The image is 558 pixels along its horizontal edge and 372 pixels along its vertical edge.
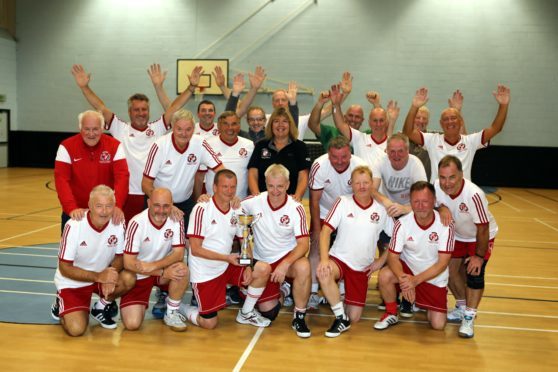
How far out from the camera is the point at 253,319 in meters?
5.48

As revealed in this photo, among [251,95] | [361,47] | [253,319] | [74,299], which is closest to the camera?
[74,299]

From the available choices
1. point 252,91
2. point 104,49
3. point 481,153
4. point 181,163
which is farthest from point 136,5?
point 181,163

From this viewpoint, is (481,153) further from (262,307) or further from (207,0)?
(262,307)

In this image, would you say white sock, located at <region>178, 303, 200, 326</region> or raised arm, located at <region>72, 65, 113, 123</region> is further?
raised arm, located at <region>72, 65, 113, 123</region>

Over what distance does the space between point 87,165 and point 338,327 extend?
279 centimetres

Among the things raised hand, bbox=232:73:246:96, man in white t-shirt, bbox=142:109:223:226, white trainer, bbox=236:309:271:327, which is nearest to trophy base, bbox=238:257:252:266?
white trainer, bbox=236:309:271:327

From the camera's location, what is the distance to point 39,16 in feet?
66.6

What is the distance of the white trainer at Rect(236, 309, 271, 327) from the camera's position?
546cm

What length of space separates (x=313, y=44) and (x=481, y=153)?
621cm

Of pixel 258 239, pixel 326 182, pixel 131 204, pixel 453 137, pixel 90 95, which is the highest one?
pixel 90 95

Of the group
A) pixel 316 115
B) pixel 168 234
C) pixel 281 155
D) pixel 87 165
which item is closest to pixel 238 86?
pixel 316 115

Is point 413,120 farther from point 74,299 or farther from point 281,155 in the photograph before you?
point 74,299

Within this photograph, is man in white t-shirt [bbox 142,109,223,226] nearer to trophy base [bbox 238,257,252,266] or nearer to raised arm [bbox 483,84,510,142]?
trophy base [bbox 238,257,252,266]

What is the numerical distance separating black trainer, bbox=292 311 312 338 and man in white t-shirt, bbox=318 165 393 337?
17.7 inches
